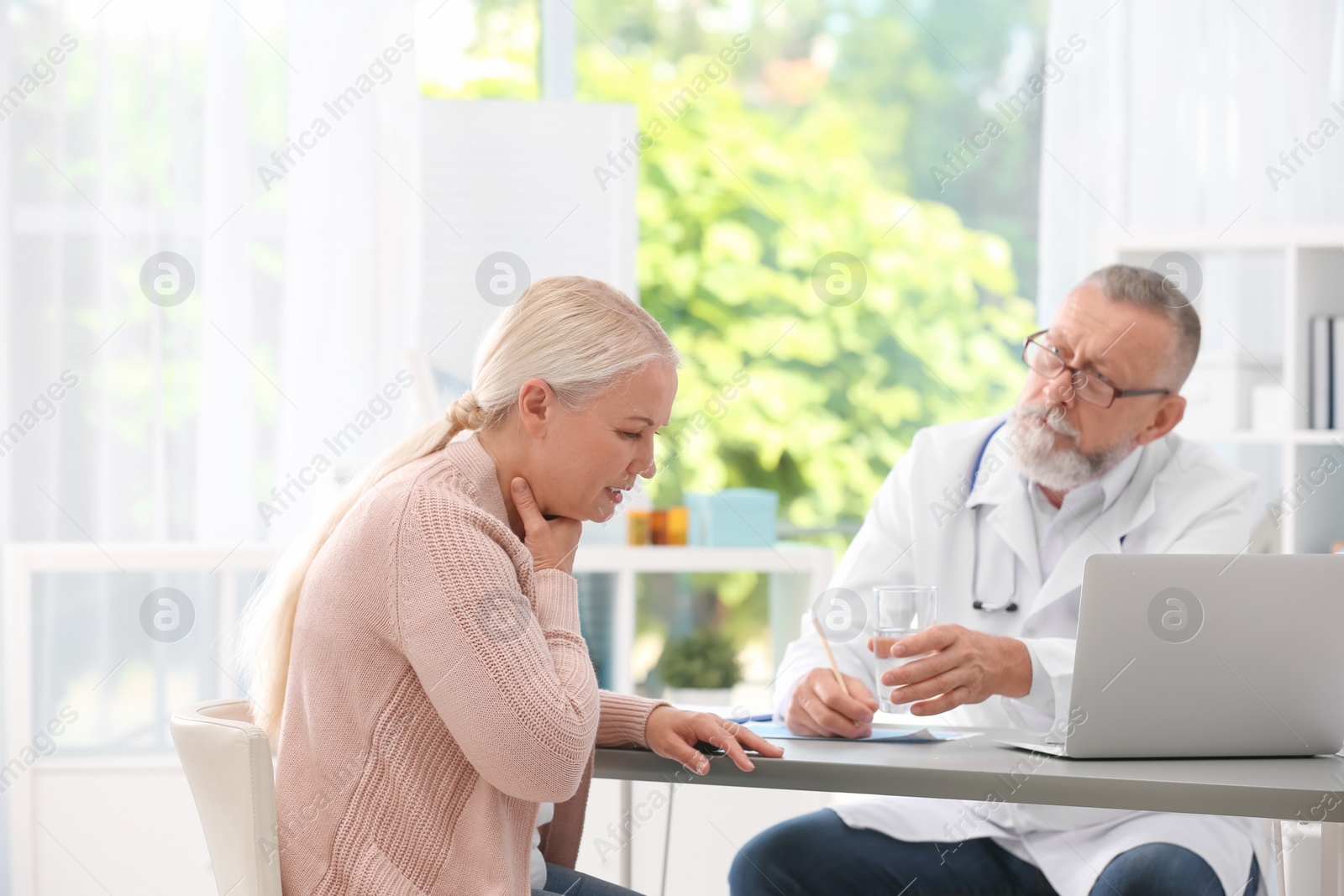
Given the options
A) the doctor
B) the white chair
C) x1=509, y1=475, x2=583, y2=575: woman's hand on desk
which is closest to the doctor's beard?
the doctor

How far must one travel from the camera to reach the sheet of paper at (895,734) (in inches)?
54.3

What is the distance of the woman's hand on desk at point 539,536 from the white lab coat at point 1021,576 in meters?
0.41

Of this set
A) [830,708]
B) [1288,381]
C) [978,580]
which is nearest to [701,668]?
[978,580]

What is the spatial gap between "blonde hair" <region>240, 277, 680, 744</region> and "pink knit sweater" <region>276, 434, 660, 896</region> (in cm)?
9

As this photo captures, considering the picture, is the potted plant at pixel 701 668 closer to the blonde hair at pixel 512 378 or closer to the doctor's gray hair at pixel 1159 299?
the doctor's gray hair at pixel 1159 299

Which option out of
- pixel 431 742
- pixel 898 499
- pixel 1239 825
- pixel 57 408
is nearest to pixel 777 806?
pixel 898 499

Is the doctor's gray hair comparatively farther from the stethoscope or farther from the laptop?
the laptop

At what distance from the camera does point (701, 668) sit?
10.3ft

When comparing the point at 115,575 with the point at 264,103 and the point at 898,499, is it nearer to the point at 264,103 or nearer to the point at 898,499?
the point at 264,103

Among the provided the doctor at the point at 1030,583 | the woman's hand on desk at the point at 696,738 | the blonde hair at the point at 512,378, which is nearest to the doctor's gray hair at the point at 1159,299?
→ the doctor at the point at 1030,583

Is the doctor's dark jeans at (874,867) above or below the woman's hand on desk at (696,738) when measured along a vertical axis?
below

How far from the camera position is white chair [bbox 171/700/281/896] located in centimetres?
108

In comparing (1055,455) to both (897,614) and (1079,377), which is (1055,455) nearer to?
(1079,377)

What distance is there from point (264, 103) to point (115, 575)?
1233 millimetres
